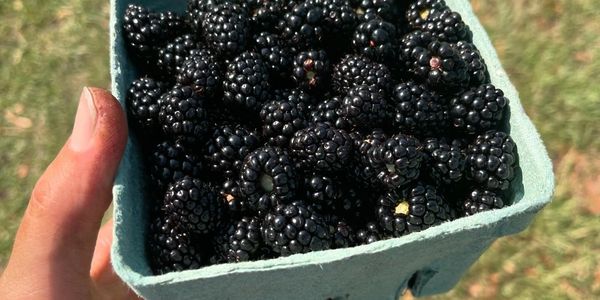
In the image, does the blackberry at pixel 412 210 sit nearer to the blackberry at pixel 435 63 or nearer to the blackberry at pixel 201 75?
the blackberry at pixel 435 63

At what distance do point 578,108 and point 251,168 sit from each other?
213cm

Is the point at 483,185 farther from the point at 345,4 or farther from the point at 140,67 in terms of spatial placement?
the point at 140,67

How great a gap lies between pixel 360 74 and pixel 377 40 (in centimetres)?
12

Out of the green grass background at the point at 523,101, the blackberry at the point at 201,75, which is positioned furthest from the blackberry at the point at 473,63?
the green grass background at the point at 523,101

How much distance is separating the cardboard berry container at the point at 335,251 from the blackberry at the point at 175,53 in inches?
4.6

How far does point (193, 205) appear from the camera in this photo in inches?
56.2

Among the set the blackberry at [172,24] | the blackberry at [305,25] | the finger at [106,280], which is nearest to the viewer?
the blackberry at [305,25]

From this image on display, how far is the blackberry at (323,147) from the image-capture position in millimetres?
1446

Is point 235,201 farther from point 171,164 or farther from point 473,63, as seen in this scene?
point 473,63

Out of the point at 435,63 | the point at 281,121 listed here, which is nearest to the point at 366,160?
the point at 281,121

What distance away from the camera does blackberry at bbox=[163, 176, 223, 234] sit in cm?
143

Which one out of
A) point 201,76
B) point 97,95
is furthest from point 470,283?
point 97,95

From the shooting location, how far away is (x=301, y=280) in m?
1.43

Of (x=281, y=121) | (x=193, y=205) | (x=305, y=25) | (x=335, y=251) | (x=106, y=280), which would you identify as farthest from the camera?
(x=106, y=280)
